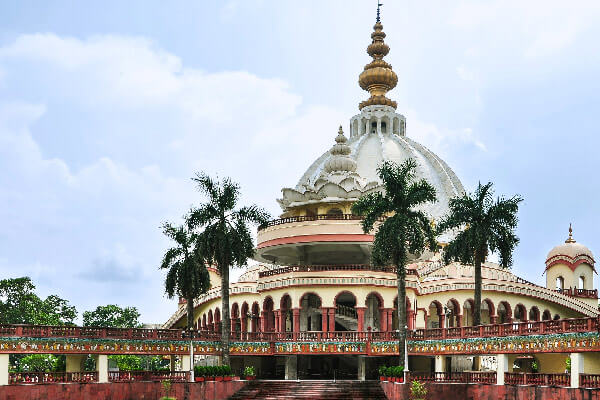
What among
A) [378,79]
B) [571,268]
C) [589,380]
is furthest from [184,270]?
[378,79]

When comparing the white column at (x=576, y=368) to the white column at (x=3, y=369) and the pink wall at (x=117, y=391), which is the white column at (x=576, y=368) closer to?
the pink wall at (x=117, y=391)

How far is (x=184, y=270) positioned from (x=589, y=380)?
26.2 metres

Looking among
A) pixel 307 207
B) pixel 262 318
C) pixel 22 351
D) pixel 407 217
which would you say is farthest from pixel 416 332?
pixel 22 351

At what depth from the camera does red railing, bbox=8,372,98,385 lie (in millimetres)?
40281

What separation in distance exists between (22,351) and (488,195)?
25.2m

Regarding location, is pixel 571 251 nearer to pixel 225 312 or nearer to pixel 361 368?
pixel 361 368

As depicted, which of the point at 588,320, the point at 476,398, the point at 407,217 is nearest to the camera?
the point at 588,320

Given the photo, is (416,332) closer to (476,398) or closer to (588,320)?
(476,398)

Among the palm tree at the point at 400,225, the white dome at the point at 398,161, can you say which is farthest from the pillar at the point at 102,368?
the white dome at the point at 398,161

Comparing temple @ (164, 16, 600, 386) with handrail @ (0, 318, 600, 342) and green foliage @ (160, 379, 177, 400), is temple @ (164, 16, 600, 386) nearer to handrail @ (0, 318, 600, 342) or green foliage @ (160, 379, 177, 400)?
handrail @ (0, 318, 600, 342)

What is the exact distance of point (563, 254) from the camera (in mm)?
73438

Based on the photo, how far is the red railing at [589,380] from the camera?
103ft

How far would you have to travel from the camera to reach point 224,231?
Answer: 4741 centimetres

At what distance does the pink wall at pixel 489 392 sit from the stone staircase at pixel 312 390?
0.94 meters
